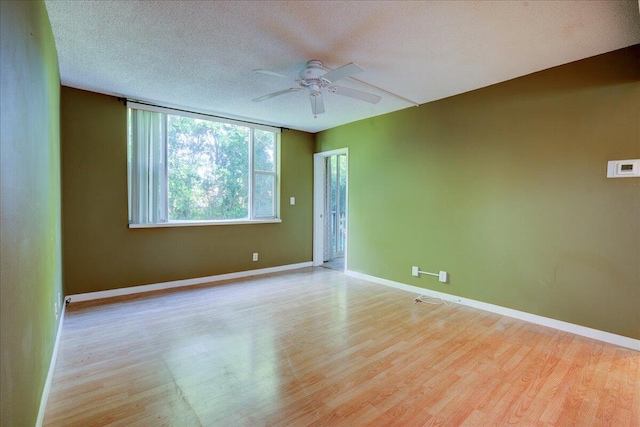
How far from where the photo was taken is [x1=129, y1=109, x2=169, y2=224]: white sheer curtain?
383cm

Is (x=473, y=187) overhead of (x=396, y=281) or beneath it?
overhead

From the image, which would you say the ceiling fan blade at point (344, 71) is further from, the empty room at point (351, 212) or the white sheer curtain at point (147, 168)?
the white sheer curtain at point (147, 168)

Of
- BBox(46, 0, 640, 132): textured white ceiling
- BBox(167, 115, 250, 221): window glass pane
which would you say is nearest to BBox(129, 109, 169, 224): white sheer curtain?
BBox(167, 115, 250, 221): window glass pane

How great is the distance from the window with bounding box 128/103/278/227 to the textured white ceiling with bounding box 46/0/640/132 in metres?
0.73

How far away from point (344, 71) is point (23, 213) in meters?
2.12

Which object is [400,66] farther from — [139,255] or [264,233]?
[139,255]

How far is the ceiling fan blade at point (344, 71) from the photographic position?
2.21 metres

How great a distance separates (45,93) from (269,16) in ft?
5.37

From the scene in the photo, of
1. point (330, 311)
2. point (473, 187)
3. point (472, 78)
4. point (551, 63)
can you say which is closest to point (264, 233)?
point (330, 311)

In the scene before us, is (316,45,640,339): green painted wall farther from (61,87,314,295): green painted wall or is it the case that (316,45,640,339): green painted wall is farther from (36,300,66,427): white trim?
(36,300,66,427): white trim

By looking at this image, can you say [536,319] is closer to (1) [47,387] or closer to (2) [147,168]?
(1) [47,387]

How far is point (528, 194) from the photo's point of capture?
3.05 m

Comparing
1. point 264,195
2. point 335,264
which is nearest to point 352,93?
point 264,195

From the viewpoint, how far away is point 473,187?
347 cm
